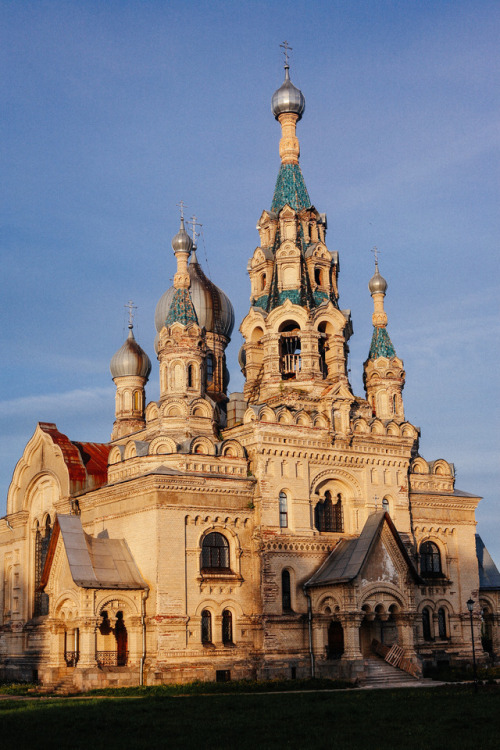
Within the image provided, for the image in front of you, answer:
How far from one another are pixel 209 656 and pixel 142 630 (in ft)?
7.50

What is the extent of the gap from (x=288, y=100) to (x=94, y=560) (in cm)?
2047

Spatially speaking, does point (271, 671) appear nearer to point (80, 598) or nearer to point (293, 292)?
point (80, 598)

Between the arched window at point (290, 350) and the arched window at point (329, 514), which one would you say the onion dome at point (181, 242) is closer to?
the arched window at point (290, 350)

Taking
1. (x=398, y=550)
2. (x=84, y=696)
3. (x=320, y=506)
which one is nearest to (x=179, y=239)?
(x=320, y=506)

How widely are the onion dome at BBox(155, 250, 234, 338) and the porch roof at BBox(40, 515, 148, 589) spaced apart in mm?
12618

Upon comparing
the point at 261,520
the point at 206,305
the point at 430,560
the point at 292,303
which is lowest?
the point at 430,560

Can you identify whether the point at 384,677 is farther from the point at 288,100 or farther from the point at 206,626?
the point at 288,100

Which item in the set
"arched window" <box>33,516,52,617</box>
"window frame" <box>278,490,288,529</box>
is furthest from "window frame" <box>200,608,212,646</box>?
"arched window" <box>33,516,52,617</box>

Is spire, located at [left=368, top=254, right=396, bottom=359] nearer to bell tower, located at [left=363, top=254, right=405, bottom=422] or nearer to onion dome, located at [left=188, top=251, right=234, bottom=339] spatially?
bell tower, located at [left=363, top=254, right=405, bottom=422]

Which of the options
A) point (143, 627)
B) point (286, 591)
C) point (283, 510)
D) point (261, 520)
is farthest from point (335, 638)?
point (143, 627)

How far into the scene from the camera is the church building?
30359 millimetres

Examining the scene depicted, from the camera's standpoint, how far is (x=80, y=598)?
29.2 metres

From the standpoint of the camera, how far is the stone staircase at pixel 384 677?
1163 inches

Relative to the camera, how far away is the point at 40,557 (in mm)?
38250
